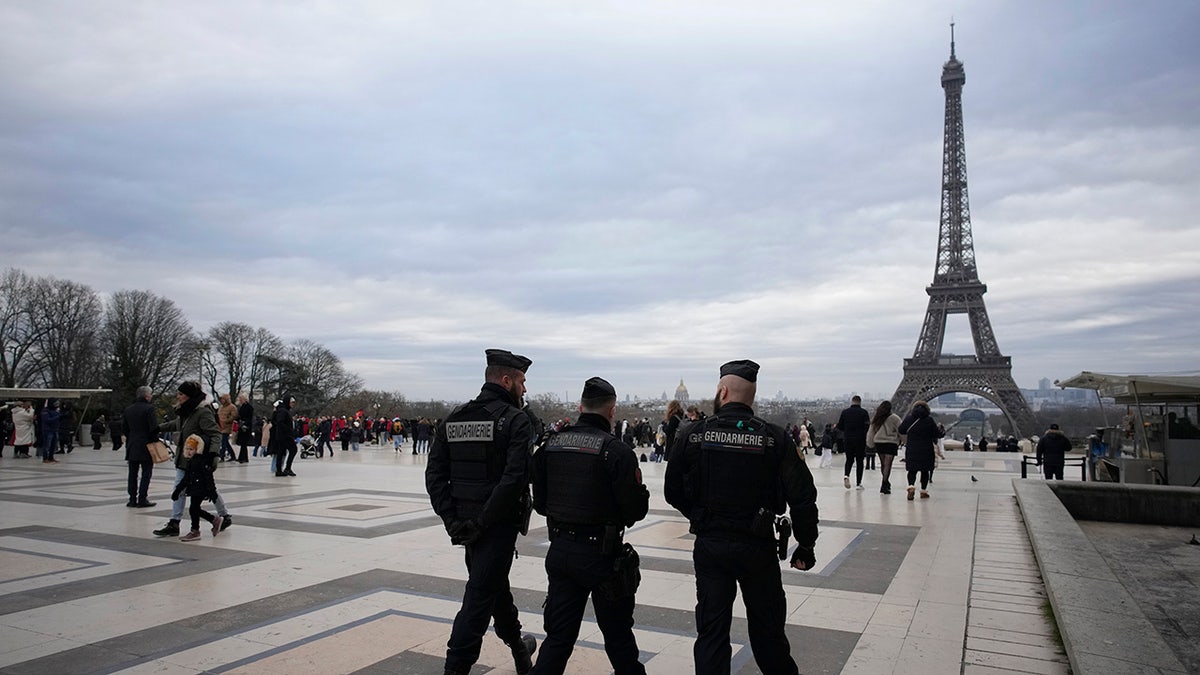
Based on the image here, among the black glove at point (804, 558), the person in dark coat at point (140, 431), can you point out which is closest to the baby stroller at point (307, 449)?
the person in dark coat at point (140, 431)

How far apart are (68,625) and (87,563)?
7.54 ft

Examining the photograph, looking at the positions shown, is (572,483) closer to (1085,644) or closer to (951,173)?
(1085,644)

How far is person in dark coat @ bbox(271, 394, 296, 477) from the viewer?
1634cm

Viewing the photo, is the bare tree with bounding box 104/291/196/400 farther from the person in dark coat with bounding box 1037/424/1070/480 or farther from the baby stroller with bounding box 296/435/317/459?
the person in dark coat with bounding box 1037/424/1070/480

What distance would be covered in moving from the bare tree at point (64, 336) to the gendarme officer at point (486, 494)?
55461 mm

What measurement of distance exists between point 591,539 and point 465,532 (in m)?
0.77

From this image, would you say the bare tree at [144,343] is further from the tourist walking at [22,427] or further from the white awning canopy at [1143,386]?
the white awning canopy at [1143,386]

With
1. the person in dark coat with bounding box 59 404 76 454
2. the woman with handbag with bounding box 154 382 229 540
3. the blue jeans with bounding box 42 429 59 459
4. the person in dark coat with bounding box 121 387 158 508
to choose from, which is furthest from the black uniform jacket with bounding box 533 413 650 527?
the person in dark coat with bounding box 59 404 76 454

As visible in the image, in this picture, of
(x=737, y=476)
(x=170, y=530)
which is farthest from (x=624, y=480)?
(x=170, y=530)

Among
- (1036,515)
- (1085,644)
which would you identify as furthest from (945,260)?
(1085,644)

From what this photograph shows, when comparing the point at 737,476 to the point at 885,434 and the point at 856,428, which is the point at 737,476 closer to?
the point at 885,434

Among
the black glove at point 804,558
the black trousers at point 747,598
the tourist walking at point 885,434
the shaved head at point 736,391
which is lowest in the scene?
the black trousers at point 747,598

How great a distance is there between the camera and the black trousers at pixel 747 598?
377 cm

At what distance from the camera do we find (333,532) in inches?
358
